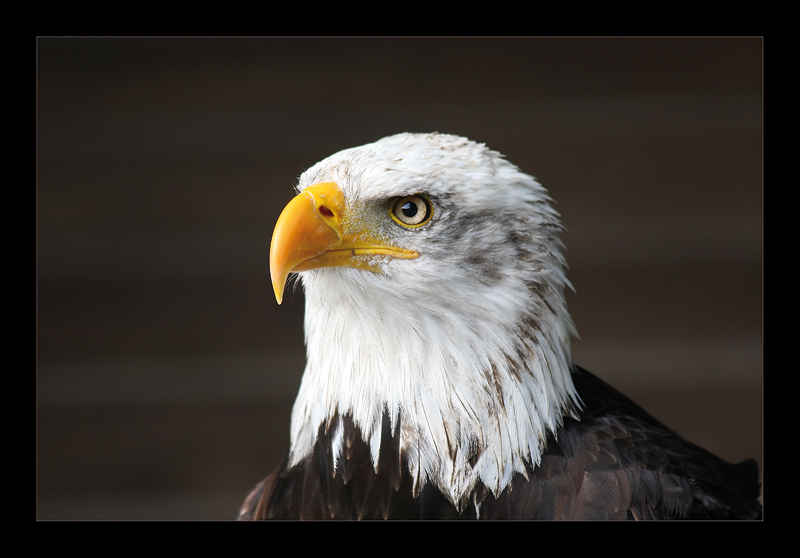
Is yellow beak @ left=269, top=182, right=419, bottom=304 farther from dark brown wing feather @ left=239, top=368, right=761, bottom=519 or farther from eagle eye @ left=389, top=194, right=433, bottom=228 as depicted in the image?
dark brown wing feather @ left=239, top=368, right=761, bottom=519

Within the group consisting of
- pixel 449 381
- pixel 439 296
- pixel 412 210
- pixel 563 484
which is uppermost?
pixel 412 210

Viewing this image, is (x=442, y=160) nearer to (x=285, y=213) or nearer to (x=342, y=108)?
(x=285, y=213)

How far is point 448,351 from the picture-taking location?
87 cm

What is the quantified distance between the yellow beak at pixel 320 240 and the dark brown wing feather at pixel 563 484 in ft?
0.69

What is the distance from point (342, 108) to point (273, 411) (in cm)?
89

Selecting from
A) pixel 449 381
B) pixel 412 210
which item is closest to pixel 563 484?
pixel 449 381

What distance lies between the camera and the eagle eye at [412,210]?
2.80ft

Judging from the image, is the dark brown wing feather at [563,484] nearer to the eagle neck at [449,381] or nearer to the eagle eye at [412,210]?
the eagle neck at [449,381]

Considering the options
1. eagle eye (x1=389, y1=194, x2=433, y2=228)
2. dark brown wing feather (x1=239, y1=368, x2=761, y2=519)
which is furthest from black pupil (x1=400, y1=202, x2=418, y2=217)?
dark brown wing feather (x1=239, y1=368, x2=761, y2=519)

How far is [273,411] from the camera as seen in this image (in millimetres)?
2043

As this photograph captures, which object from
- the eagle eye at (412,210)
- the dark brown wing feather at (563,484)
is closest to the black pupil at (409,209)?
the eagle eye at (412,210)

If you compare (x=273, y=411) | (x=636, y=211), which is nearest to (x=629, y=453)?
(x=636, y=211)

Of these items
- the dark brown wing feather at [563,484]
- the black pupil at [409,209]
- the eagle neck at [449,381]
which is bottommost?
the dark brown wing feather at [563,484]

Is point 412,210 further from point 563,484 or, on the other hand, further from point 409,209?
point 563,484
